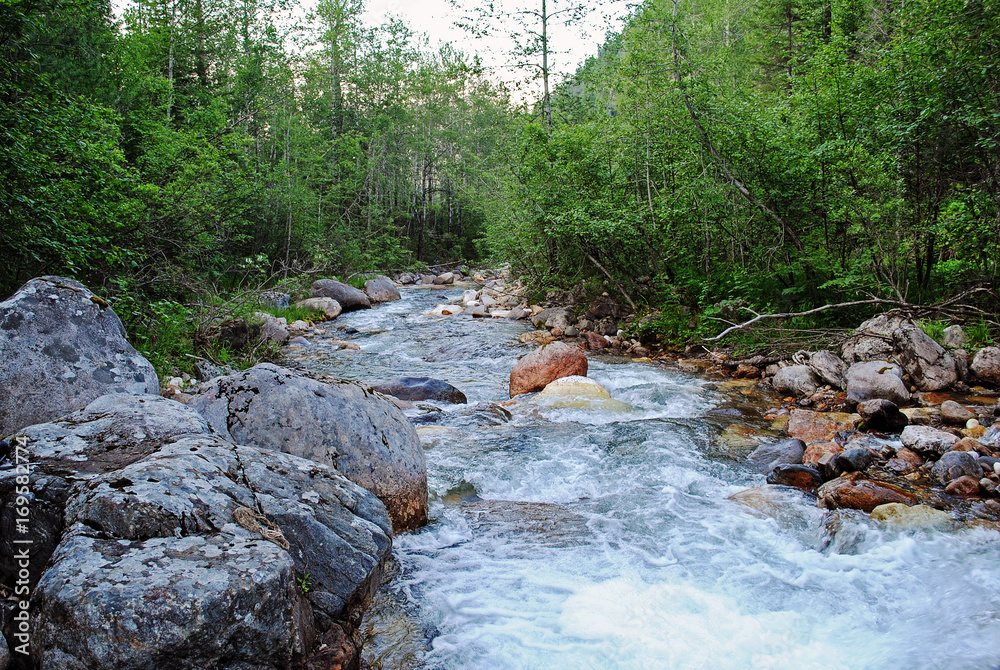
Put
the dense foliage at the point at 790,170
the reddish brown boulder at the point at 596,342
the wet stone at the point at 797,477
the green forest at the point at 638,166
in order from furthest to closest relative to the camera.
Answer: the reddish brown boulder at the point at 596,342 < the dense foliage at the point at 790,170 < the green forest at the point at 638,166 < the wet stone at the point at 797,477

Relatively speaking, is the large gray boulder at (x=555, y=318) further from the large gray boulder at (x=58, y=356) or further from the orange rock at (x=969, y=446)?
the large gray boulder at (x=58, y=356)

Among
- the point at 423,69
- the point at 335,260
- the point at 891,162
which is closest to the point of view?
the point at 891,162

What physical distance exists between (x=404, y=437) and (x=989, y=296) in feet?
26.3

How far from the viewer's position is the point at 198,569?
2115 millimetres

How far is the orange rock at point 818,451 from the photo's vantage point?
5273 millimetres

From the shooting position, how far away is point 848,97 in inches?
306

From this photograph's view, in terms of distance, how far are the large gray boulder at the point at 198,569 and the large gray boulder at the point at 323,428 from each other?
33.4 inches

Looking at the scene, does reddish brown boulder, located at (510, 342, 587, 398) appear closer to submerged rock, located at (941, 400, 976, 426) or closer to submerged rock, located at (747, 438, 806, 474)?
submerged rock, located at (747, 438, 806, 474)

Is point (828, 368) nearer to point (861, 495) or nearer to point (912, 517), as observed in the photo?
point (861, 495)

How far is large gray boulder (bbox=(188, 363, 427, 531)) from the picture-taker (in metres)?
3.97

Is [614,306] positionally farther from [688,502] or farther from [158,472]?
[158,472]

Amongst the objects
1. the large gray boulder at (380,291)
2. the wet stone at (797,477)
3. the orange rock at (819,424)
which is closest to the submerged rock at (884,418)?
the orange rock at (819,424)

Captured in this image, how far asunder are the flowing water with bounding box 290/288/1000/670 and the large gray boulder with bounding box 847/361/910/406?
2304mm

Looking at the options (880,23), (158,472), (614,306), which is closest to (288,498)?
(158,472)
